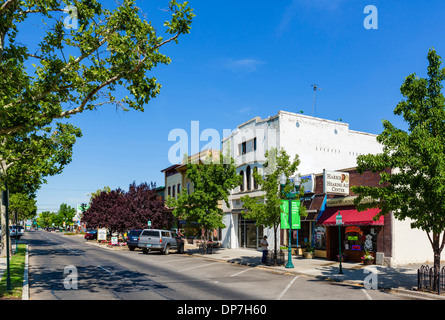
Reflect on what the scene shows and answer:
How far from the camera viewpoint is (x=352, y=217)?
2380 cm

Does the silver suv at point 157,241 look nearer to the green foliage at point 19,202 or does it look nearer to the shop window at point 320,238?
the shop window at point 320,238

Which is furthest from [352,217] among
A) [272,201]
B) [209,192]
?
[209,192]

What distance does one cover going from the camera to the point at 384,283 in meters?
16.0

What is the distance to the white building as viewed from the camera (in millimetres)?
32281

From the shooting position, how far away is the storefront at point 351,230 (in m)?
23.0

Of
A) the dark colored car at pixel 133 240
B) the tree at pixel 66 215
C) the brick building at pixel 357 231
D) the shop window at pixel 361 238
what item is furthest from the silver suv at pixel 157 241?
the tree at pixel 66 215

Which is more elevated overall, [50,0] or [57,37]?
[50,0]

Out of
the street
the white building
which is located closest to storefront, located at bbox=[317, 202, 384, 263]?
the white building

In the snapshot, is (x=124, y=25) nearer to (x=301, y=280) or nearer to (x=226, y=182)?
(x=301, y=280)

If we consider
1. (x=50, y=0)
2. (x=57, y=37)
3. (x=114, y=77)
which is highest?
(x=50, y=0)

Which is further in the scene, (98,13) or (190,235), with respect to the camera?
(190,235)

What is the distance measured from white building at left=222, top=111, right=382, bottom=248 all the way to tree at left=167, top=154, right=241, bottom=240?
6.61 feet
